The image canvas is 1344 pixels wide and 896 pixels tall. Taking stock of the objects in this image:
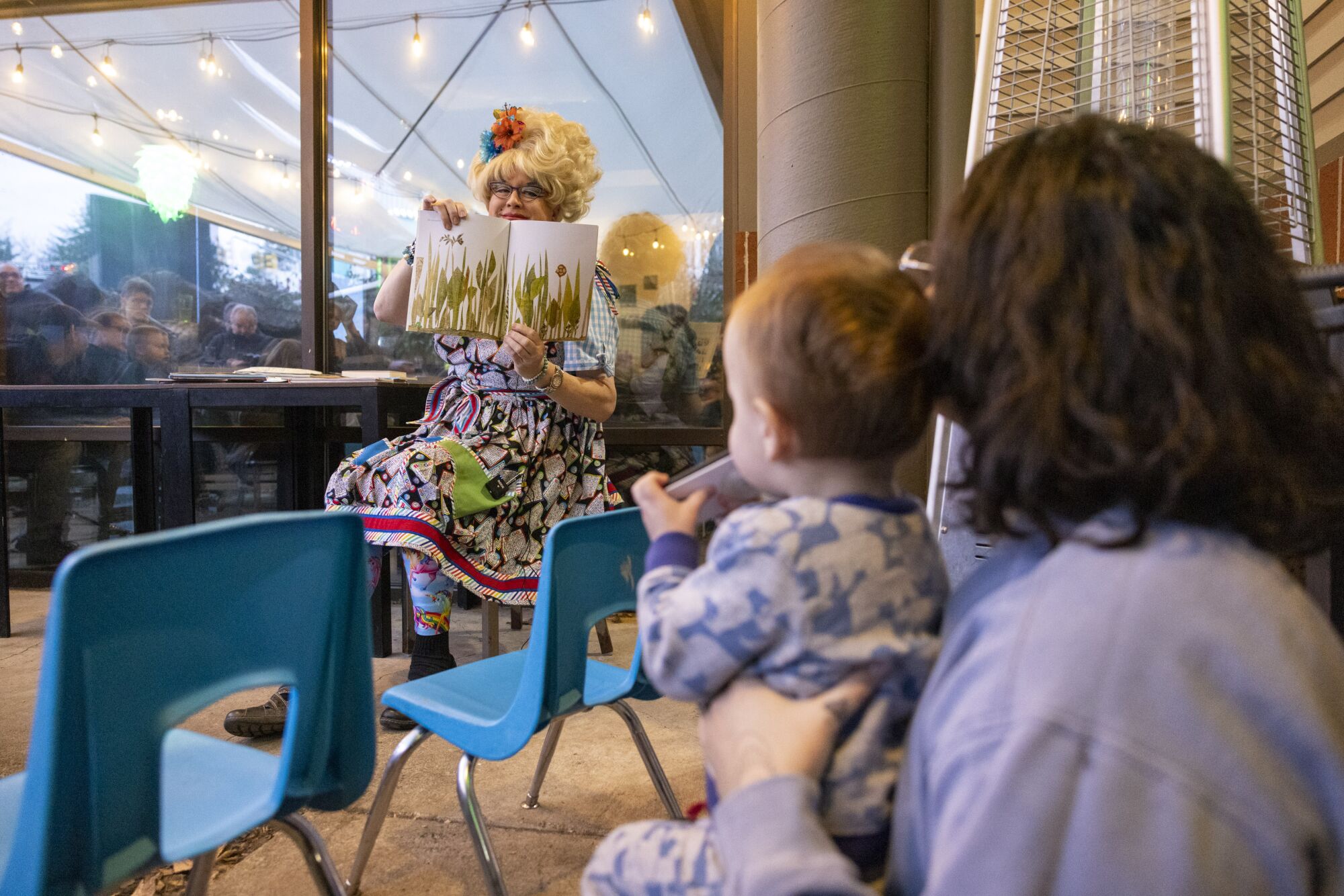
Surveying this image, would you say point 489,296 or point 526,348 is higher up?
point 489,296

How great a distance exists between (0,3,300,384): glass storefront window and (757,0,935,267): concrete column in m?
2.61

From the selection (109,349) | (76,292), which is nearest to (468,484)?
(109,349)

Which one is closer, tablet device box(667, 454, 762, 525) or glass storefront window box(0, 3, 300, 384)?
tablet device box(667, 454, 762, 525)

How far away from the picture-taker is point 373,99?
3.80 meters

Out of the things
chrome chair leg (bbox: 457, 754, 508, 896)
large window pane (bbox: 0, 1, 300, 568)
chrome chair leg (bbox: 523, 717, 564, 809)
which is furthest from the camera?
large window pane (bbox: 0, 1, 300, 568)

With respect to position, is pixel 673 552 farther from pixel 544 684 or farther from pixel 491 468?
pixel 491 468

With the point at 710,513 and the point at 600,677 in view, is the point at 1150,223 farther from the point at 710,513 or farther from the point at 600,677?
the point at 600,677

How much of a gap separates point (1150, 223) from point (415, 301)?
5.63 feet

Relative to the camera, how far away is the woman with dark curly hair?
48 centimetres

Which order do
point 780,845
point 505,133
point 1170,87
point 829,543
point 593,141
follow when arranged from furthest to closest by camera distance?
point 593,141 → point 505,133 → point 1170,87 → point 829,543 → point 780,845

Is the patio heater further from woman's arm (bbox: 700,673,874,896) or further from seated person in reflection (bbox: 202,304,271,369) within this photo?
seated person in reflection (bbox: 202,304,271,369)

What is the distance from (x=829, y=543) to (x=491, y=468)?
1.72 meters

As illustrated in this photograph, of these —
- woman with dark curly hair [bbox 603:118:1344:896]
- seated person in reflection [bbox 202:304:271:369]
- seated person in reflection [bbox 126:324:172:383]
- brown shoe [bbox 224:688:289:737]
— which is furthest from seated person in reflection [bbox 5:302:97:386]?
woman with dark curly hair [bbox 603:118:1344:896]

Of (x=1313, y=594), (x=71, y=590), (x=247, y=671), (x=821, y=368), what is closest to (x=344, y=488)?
(x=247, y=671)
